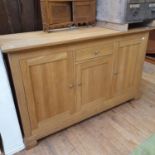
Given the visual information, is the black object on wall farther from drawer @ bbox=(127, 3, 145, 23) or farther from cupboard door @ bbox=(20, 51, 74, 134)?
drawer @ bbox=(127, 3, 145, 23)

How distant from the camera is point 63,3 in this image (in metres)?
1.50

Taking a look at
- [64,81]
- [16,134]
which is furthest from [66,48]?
[16,134]

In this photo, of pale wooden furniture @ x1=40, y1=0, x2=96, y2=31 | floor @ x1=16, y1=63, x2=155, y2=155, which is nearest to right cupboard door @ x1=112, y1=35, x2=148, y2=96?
floor @ x1=16, y1=63, x2=155, y2=155

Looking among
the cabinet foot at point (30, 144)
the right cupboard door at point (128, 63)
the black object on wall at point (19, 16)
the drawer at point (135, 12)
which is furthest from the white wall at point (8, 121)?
the drawer at point (135, 12)

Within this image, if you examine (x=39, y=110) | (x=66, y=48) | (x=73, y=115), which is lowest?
(x=73, y=115)

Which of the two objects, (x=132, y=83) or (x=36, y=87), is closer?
(x=36, y=87)

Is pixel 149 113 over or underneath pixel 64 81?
underneath

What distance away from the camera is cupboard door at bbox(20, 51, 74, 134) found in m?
1.25

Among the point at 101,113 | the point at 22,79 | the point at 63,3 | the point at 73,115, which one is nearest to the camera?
the point at 22,79

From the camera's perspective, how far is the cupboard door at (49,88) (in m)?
1.25

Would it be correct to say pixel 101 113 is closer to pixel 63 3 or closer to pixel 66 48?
pixel 66 48

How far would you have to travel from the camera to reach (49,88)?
137 cm

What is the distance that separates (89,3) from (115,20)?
12.0 inches

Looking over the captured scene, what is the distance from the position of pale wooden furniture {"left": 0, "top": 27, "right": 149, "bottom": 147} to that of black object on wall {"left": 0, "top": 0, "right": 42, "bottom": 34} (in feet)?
0.60
